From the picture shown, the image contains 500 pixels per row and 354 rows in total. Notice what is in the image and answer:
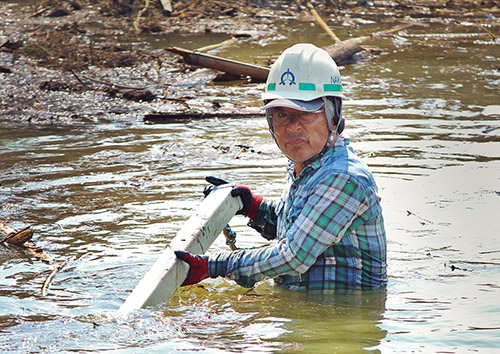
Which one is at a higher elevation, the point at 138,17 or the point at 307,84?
the point at 138,17

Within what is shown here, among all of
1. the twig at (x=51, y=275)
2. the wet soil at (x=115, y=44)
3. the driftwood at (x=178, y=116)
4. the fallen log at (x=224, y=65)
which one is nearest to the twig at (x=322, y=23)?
the wet soil at (x=115, y=44)

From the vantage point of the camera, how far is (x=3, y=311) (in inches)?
148

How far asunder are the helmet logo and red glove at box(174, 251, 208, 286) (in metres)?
0.99

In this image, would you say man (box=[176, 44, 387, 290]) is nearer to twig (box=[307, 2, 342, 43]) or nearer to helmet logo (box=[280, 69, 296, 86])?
helmet logo (box=[280, 69, 296, 86])

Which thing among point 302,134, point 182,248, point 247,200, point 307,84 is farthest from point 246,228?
point 307,84

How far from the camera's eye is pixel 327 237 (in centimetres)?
331

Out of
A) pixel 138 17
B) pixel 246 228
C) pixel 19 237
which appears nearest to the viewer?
pixel 19 237

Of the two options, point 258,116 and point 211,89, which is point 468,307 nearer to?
point 258,116

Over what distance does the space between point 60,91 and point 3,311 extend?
20.5 ft

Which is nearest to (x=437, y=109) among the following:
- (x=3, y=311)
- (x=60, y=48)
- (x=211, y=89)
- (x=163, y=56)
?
(x=211, y=89)

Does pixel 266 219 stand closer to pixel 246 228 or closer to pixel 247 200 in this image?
pixel 247 200

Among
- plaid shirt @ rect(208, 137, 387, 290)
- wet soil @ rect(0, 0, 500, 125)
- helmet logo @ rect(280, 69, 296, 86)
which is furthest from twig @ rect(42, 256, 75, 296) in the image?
Result: wet soil @ rect(0, 0, 500, 125)

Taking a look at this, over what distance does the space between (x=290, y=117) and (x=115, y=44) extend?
30.9ft

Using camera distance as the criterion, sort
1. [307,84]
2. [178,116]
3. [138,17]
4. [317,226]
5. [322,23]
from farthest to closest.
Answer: [138,17], [322,23], [178,116], [307,84], [317,226]
